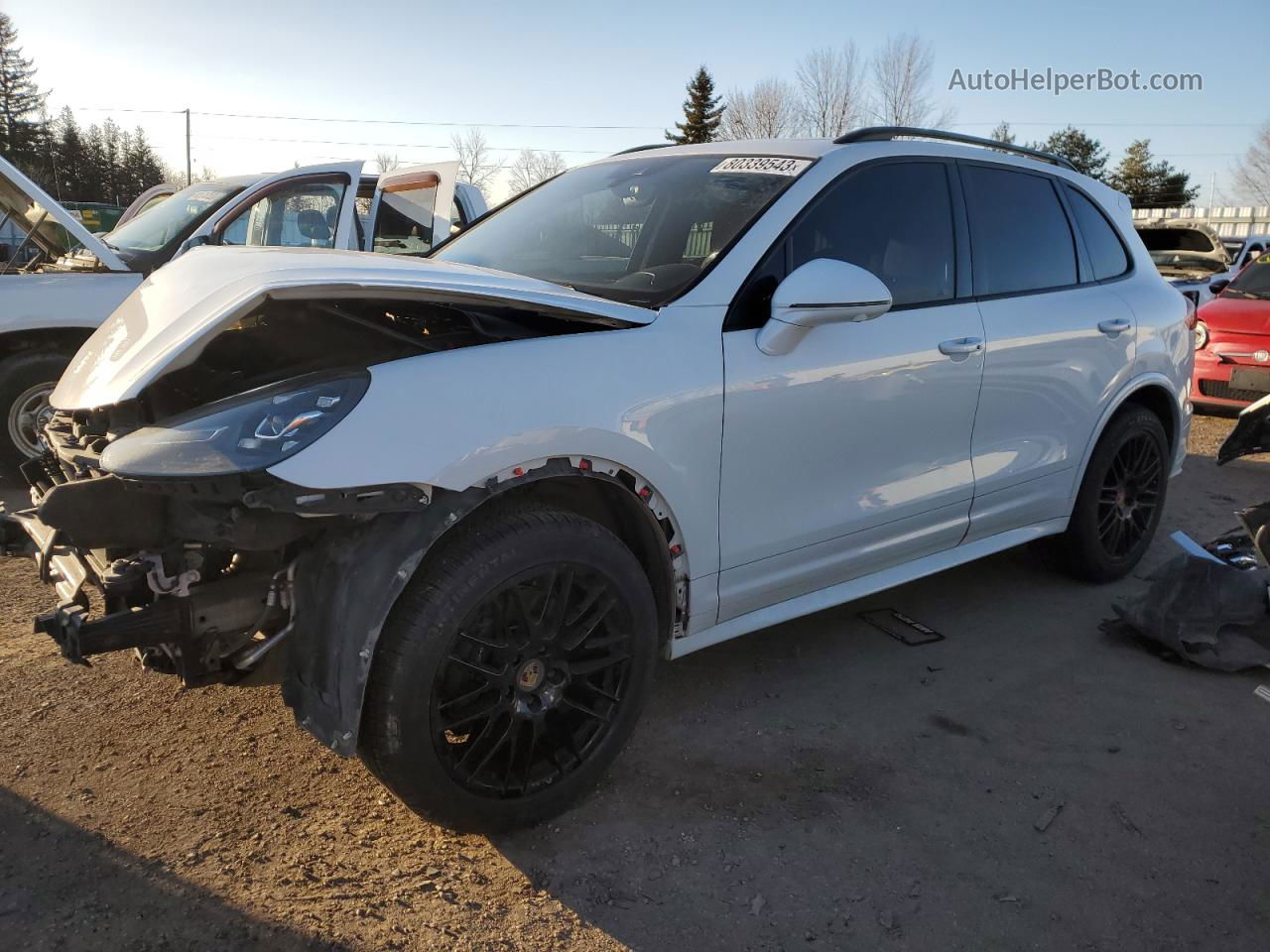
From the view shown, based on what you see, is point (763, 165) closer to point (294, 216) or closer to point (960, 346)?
point (960, 346)

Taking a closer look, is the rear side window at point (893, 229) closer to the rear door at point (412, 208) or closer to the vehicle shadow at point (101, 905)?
the vehicle shadow at point (101, 905)

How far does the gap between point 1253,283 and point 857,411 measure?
325 inches

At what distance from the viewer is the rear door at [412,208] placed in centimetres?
703

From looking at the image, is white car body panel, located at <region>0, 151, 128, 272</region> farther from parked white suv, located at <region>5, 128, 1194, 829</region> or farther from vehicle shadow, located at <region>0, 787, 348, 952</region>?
vehicle shadow, located at <region>0, 787, 348, 952</region>

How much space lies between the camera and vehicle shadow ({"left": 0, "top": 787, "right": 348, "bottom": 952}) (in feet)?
7.06

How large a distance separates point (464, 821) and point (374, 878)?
259mm

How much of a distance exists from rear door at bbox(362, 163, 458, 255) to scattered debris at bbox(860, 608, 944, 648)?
→ 4.37 metres

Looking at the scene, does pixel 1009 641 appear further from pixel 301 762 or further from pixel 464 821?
pixel 301 762

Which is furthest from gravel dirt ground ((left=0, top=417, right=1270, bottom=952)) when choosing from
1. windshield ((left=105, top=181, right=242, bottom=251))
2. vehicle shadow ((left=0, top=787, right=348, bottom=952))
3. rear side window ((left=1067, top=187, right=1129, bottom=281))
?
windshield ((left=105, top=181, right=242, bottom=251))

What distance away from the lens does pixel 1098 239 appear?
4.38 metres

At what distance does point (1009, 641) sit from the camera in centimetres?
398

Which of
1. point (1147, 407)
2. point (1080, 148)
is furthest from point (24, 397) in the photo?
point (1080, 148)

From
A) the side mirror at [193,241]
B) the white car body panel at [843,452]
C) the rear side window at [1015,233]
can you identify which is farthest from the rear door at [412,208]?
the white car body panel at [843,452]

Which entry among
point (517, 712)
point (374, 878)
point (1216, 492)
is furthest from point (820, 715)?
point (1216, 492)
